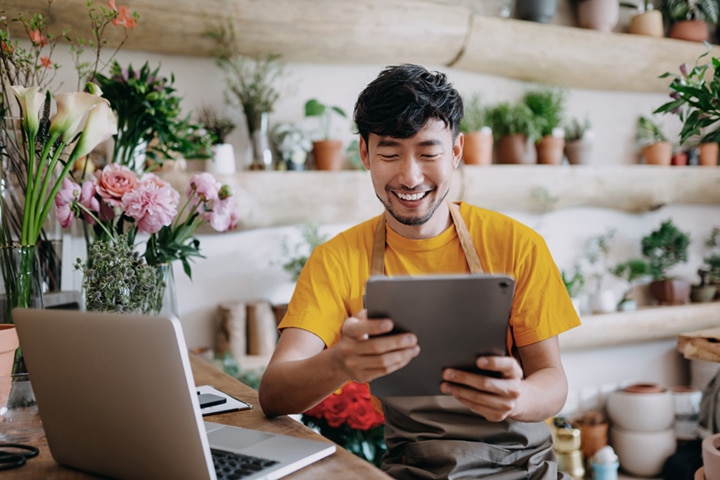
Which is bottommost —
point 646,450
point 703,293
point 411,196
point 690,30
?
point 646,450

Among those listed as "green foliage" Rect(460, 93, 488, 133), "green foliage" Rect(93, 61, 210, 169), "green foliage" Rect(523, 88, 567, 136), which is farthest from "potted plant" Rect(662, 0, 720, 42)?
"green foliage" Rect(93, 61, 210, 169)

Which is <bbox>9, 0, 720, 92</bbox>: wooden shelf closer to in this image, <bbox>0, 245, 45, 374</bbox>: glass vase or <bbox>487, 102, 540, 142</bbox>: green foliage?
<bbox>487, 102, 540, 142</bbox>: green foliage

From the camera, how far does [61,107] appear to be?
1494 mm

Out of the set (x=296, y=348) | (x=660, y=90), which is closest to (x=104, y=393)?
(x=296, y=348)

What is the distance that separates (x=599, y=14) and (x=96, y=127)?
3.12 meters

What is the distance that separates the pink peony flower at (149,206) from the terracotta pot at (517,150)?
93.9 inches

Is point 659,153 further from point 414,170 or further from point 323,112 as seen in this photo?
point 414,170

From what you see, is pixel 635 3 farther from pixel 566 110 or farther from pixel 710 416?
pixel 710 416

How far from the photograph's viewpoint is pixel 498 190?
3.52 meters

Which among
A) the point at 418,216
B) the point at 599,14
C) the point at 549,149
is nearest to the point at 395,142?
the point at 418,216

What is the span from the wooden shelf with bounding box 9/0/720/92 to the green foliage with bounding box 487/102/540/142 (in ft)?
0.69

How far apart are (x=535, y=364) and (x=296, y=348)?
524 millimetres

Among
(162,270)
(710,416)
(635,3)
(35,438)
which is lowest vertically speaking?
(710,416)

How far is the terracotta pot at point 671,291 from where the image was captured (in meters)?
3.99
